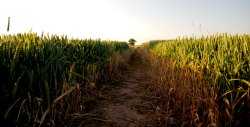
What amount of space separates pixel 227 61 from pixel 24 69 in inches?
98.1

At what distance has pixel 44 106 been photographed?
2.54 meters

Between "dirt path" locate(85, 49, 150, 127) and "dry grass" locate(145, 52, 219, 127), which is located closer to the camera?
"dry grass" locate(145, 52, 219, 127)

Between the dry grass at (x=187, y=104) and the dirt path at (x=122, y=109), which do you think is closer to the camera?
the dry grass at (x=187, y=104)

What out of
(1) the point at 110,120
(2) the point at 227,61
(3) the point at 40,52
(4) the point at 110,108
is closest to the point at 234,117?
(2) the point at 227,61

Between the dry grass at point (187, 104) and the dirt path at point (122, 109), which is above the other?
the dry grass at point (187, 104)

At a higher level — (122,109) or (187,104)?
(187,104)

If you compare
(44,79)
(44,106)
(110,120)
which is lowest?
(110,120)

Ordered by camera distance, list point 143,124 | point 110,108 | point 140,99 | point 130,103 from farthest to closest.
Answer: point 140,99 → point 130,103 → point 110,108 → point 143,124

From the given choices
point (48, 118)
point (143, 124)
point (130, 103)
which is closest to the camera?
point (48, 118)

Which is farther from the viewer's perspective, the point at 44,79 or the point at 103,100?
the point at 103,100

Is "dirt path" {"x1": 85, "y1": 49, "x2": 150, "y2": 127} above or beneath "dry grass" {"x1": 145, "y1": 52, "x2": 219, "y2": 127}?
beneath

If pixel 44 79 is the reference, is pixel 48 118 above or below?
below

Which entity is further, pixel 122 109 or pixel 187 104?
pixel 122 109

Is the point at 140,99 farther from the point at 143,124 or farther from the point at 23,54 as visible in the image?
the point at 23,54
